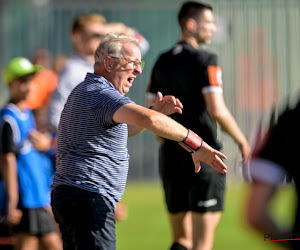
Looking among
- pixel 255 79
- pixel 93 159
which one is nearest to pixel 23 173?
pixel 93 159

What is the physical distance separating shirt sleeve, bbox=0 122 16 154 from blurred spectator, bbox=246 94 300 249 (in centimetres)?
325

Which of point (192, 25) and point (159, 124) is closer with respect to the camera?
point (159, 124)

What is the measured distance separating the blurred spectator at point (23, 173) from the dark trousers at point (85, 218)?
5.46 ft

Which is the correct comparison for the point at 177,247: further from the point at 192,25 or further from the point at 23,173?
the point at 192,25

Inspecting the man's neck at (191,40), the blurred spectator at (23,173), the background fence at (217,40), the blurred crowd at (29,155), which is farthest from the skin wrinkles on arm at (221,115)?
the background fence at (217,40)

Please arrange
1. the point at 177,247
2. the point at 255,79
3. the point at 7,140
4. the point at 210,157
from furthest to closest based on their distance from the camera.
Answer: the point at 255,79 < the point at 177,247 < the point at 7,140 < the point at 210,157

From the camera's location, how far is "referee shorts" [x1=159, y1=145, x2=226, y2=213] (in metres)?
5.53

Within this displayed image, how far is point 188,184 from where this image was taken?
18.6ft

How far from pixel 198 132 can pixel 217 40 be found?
29.0 feet

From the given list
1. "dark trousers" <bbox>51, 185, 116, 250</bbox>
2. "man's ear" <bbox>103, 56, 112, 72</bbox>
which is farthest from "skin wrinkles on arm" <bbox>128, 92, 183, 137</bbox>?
"dark trousers" <bbox>51, 185, 116, 250</bbox>

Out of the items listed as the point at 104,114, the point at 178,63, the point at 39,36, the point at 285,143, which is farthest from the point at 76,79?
the point at 39,36

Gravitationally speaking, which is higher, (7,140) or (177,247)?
(7,140)

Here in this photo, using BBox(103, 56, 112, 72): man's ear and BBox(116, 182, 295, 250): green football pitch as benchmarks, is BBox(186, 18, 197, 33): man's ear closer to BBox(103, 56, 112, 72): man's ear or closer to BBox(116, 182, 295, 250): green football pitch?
BBox(116, 182, 295, 250): green football pitch

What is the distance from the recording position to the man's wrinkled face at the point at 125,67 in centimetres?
397
